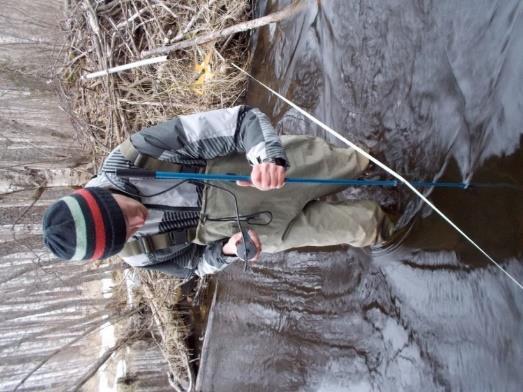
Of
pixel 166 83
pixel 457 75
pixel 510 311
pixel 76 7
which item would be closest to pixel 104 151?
pixel 166 83

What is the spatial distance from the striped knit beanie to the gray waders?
0.47 m

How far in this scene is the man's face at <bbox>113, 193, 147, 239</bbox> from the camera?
180cm

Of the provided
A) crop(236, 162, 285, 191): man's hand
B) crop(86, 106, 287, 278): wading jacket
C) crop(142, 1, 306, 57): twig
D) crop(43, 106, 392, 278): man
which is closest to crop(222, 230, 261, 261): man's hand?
crop(43, 106, 392, 278): man

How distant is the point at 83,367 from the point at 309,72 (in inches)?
141

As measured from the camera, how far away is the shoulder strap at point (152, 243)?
196 cm

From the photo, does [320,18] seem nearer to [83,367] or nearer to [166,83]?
[166,83]

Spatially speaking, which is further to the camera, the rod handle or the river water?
the river water

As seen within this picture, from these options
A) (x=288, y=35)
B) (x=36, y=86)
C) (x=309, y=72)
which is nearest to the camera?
(x=309, y=72)

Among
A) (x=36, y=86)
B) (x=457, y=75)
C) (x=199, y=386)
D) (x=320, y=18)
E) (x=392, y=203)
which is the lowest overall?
(x=199, y=386)

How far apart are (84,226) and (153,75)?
106 inches

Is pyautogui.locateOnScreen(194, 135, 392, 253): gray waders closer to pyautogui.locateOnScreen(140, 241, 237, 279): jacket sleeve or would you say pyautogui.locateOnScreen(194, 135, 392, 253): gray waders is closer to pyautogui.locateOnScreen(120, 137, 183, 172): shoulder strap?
pyautogui.locateOnScreen(140, 241, 237, 279): jacket sleeve

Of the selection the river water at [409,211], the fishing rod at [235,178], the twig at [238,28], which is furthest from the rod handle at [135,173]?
the twig at [238,28]

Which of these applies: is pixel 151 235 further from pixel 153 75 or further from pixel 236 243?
pixel 153 75

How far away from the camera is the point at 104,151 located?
4.42 meters
